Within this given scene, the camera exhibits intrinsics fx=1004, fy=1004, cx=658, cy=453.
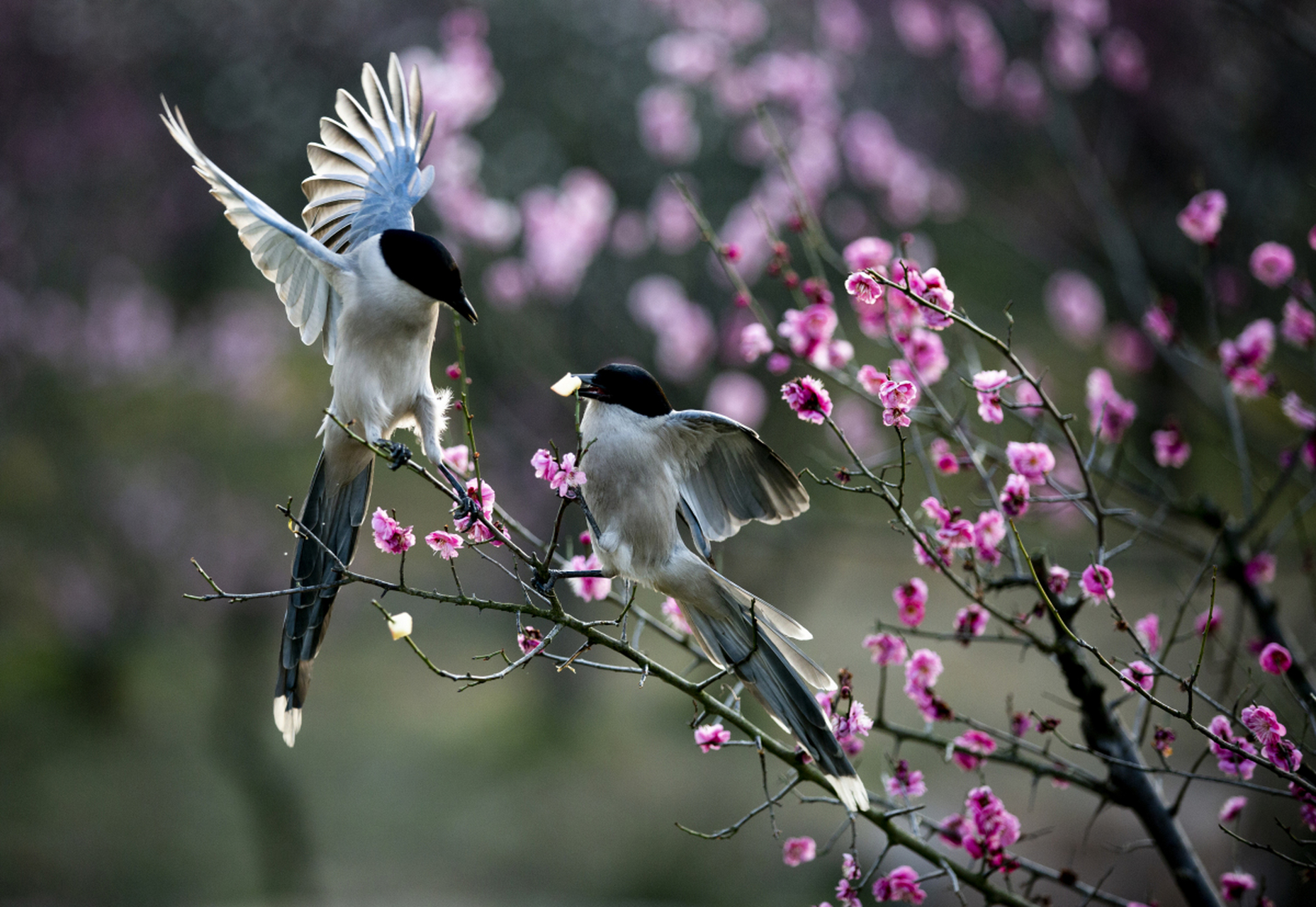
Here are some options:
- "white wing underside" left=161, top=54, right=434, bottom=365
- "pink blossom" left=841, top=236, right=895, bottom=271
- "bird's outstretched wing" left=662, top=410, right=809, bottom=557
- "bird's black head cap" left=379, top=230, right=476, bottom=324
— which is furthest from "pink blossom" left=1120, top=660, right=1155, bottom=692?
"white wing underside" left=161, top=54, right=434, bottom=365

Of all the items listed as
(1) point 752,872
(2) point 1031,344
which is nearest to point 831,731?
(1) point 752,872

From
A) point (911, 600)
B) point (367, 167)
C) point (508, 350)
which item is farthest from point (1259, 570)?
point (508, 350)

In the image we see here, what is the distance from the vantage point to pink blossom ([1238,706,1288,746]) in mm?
1600

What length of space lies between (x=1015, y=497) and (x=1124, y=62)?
4257 mm

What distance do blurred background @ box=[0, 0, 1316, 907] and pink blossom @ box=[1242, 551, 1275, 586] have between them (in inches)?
58.5

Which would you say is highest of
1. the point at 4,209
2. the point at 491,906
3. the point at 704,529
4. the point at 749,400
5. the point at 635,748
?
the point at 4,209

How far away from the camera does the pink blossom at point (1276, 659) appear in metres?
1.77

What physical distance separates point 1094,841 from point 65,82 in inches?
333

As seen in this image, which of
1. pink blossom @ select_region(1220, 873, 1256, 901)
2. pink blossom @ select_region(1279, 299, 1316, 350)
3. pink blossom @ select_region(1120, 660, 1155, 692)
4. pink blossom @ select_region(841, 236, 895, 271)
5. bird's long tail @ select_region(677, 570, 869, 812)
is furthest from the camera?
pink blossom @ select_region(1279, 299, 1316, 350)

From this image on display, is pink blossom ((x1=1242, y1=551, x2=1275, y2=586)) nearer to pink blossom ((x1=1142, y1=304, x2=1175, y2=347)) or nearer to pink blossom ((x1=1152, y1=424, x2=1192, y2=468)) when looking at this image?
pink blossom ((x1=1152, y1=424, x2=1192, y2=468))

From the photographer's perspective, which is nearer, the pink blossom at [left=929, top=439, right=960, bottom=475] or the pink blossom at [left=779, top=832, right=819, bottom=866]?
the pink blossom at [left=779, top=832, right=819, bottom=866]

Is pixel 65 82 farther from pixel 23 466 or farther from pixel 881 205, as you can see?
pixel 881 205

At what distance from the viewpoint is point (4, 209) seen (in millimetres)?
7074

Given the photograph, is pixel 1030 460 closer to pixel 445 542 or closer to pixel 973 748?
pixel 973 748
